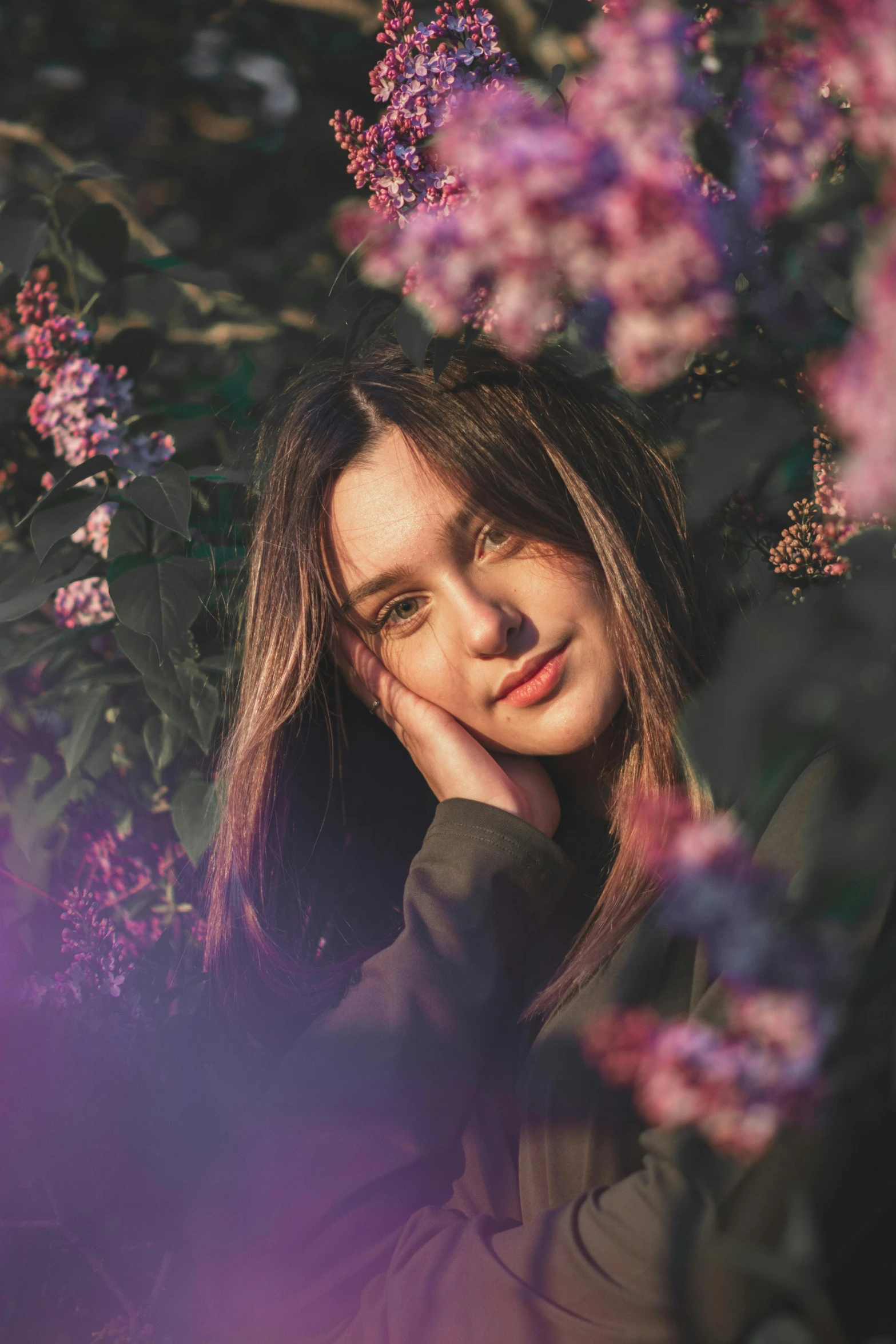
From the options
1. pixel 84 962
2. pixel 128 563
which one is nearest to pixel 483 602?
pixel 128 563

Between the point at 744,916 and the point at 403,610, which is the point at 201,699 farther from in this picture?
the point at 744,916

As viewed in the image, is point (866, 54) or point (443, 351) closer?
point (866, 54)

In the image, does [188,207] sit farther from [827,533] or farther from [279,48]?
[827,533]

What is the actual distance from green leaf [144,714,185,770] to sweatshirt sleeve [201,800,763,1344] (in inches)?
15.0

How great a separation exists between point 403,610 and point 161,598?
265 mm

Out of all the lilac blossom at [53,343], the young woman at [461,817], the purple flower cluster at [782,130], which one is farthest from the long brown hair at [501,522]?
the purple flower cluster at [782,130]

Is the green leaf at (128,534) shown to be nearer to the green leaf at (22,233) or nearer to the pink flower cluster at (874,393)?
the green leaf at (22,233)

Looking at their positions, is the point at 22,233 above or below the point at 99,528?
above

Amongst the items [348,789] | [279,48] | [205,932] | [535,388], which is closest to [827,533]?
[535,388]

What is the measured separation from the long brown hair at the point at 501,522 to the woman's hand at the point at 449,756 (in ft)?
0.18

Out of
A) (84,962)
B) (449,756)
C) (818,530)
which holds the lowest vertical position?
(84,962)

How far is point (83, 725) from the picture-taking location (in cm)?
134

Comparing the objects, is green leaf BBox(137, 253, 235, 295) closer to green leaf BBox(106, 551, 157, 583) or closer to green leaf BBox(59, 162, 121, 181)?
green leaf BBox(59, 162, 121, 181)

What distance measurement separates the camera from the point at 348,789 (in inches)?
55.0
